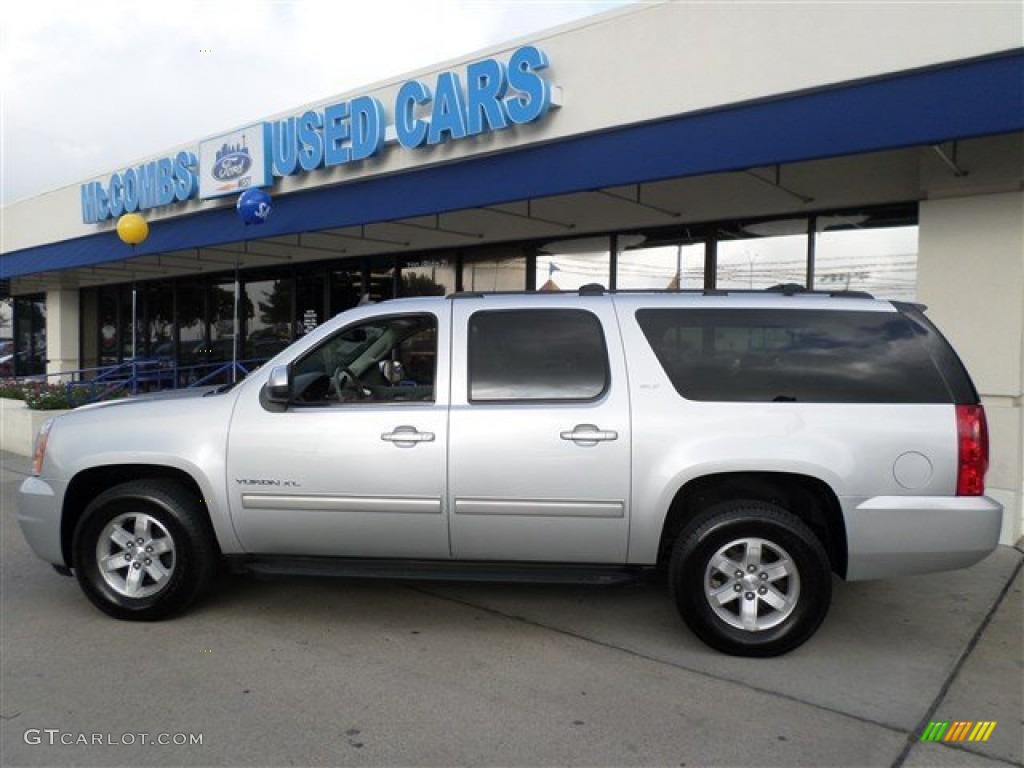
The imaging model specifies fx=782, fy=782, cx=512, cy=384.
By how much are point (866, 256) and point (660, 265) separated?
2.53 m

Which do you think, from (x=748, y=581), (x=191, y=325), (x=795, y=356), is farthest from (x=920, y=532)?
(x=191, y=325)

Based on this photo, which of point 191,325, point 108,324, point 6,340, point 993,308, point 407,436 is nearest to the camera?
point 407,436

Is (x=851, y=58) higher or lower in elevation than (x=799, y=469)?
higher

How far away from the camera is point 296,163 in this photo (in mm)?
11109

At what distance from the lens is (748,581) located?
13.4 feet

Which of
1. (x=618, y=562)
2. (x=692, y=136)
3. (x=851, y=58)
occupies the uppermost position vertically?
(x=851, y=58)

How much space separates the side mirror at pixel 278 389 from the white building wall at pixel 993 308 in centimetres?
543

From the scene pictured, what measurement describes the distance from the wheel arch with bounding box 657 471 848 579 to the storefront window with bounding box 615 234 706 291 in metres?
5.29

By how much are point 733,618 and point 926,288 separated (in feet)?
13.6

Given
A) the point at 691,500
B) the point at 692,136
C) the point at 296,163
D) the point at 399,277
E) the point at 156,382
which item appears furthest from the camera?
the point at 156,382

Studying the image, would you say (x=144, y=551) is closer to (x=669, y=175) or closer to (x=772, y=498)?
(x=772, y=498)

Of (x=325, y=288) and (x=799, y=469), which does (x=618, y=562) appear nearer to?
(x=799, y=469)

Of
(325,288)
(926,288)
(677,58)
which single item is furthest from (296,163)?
(926,288)

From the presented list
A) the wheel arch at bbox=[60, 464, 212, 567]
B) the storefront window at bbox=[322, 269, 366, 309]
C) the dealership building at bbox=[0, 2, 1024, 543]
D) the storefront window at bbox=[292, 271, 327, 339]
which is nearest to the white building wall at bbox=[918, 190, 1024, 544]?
the dealership building at bbox=[0, 2, 1024, 543]
